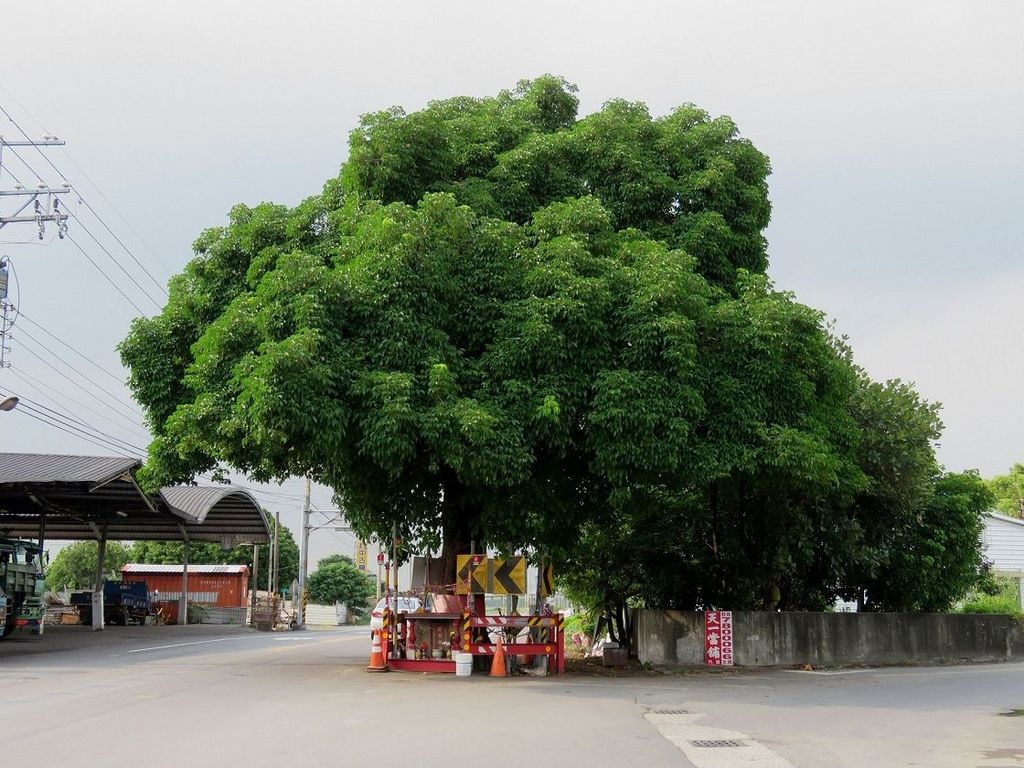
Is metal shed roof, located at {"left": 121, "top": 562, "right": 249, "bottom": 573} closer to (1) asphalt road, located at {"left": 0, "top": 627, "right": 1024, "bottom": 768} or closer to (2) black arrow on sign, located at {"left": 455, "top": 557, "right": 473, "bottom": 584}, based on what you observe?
(1) asphalt road, located at {"left": 0, "top": 627, "right": 1024, "bottom": 768}

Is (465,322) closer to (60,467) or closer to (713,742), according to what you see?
(713,742)

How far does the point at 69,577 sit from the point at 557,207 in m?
66.8

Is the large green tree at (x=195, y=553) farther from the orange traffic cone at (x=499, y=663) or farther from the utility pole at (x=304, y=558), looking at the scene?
the orange traffic cone at (x=499, y=663)

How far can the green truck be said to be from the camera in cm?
2747

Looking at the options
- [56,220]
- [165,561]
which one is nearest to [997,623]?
[56,220]

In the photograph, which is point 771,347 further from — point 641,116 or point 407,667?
point 407,667

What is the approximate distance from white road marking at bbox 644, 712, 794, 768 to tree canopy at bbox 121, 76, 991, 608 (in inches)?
205

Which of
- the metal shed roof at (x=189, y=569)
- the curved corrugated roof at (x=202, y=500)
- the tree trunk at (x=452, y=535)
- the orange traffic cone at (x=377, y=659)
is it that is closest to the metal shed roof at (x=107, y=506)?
the curved corrugated roof at (x=202, y=500)

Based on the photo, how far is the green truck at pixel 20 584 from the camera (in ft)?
90.1

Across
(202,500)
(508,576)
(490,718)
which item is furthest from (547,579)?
(202,500)

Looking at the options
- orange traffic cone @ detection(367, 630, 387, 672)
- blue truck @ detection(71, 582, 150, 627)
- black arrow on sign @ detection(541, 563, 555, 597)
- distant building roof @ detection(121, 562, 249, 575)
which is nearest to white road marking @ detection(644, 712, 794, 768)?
black arrow on sign @ detection(541, 563, 555, 597)

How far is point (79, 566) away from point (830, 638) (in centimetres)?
6376

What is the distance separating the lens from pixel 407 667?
1848 cm

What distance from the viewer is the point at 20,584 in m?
28.6
